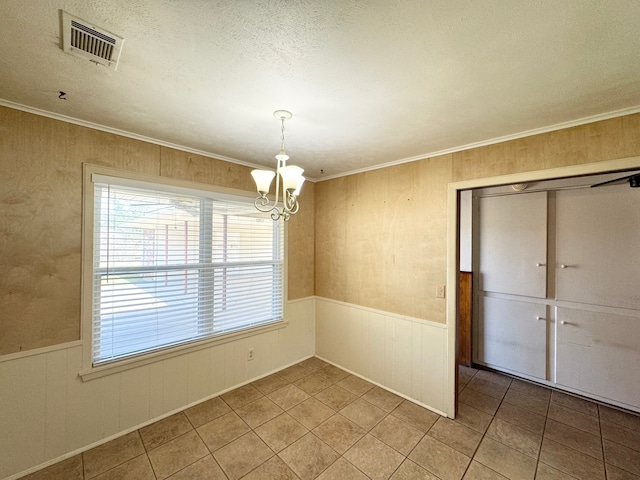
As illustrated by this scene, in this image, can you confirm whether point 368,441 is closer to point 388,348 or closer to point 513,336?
point 388,348

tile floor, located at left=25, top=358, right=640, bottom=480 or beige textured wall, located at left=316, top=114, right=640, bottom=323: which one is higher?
beige textured wall, located at left=316, top=114, right=640, bottom=323

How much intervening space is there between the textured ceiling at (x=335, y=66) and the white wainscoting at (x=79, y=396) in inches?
72.2

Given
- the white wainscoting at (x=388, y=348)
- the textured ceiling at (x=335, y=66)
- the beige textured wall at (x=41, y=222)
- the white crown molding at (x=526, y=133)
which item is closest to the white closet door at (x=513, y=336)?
the white wainscoting at (x=388, y=348)

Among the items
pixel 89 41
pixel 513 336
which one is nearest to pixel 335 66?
pixel 89 41

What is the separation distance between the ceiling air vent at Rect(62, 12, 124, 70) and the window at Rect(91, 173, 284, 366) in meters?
1.10

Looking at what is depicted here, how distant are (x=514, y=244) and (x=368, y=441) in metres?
2.66

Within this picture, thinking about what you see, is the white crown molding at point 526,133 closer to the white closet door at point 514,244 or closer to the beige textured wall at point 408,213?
the beige textured wall at point 408,213

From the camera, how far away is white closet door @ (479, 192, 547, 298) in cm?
298

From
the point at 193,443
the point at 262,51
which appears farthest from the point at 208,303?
the point at 262,51

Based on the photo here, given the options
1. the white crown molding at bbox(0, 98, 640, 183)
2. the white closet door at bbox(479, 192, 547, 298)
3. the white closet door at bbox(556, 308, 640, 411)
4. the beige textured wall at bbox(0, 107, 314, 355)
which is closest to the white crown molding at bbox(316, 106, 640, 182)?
the white crown molding at bbox(0, 98, 640, 183)

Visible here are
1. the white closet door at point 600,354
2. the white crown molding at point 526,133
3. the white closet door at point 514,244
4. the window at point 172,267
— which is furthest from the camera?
the white closet door at point 514,244

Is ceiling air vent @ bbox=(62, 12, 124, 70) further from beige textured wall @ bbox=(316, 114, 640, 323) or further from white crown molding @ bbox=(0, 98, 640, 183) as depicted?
beige textured wall @ bbox=(316, 114, 640, 323)

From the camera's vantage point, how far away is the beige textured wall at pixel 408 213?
190 cm

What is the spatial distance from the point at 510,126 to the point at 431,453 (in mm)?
2518
